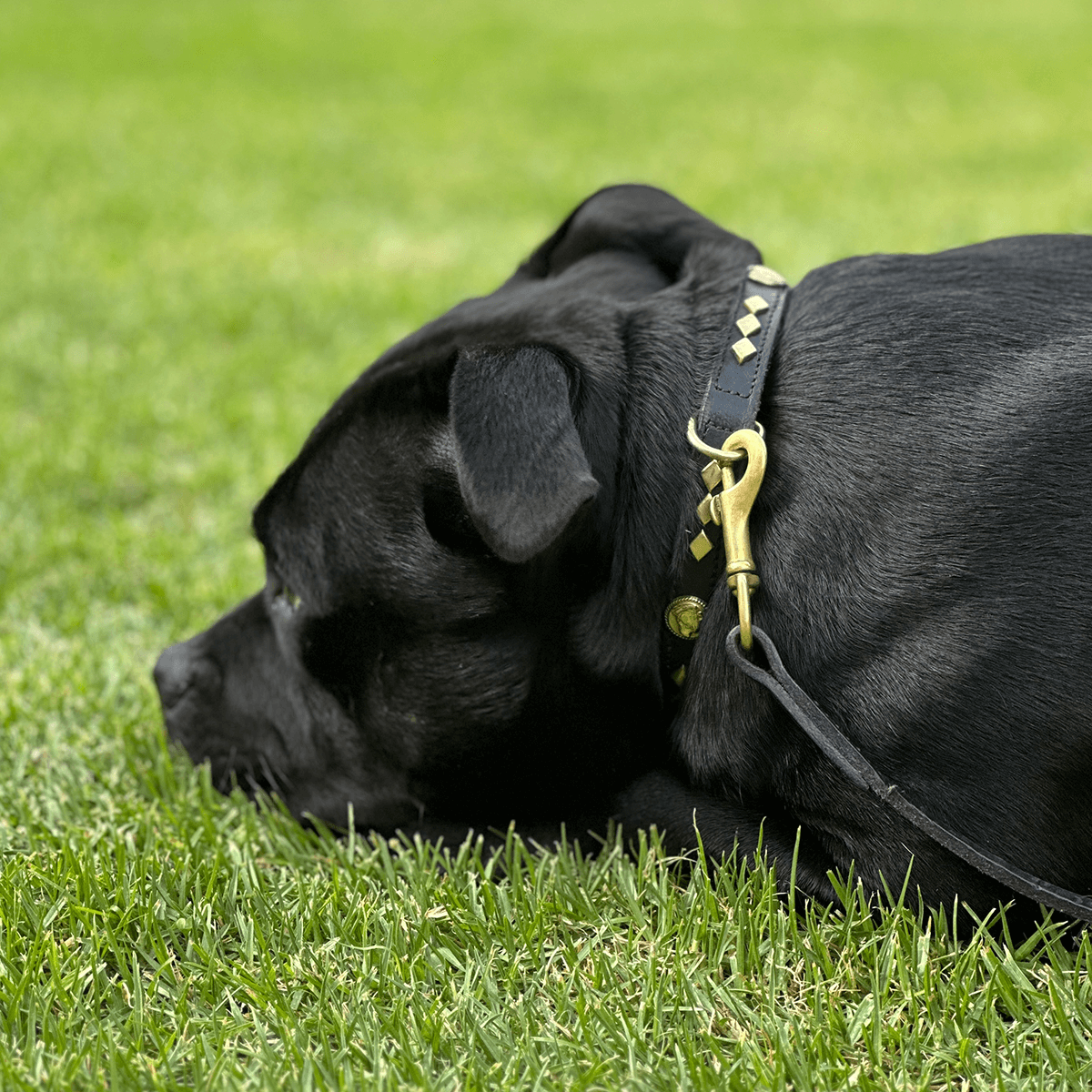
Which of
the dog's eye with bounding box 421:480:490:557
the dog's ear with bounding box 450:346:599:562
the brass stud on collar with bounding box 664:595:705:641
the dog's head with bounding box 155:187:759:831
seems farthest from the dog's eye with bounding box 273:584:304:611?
the brass stud on collar with bounding box 664:595:705:641

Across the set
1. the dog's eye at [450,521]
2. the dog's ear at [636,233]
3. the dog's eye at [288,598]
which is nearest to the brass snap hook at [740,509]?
the dog's eye at [450,521]

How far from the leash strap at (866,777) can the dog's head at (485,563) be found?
282 mm

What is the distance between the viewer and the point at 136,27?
21.0m

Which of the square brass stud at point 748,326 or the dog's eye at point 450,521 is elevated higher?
the square brass stud at point 748,326

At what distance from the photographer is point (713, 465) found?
7.07 ft

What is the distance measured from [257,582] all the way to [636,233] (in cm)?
179

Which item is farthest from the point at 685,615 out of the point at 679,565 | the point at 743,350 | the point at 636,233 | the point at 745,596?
the point at 636,233

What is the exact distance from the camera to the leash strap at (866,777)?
195 cm

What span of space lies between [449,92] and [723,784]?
15.7 metres

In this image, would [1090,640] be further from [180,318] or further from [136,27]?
[136,27]

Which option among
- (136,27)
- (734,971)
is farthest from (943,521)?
(136,27)

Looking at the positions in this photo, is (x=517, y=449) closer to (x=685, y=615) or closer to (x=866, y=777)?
(x=685, y=615)

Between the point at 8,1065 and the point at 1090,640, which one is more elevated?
the point at 1090,640

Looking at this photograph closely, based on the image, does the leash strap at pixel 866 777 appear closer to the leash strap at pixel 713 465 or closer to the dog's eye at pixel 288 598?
the leash strap at pixel 713 465
